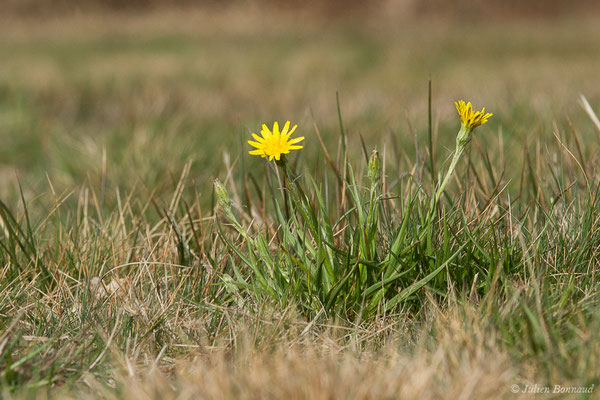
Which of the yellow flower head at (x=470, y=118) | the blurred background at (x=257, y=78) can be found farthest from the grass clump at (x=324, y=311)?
the blurred background at (x=257, y=78)

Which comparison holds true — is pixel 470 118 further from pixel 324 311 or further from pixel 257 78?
pixel 257 78

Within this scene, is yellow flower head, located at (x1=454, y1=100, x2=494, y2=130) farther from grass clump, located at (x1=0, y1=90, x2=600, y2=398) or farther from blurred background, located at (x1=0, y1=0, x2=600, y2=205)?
blurred background, located at (x1=0, y1=0, x2=600, y2=205)

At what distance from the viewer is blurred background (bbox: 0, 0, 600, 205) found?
9.62ft

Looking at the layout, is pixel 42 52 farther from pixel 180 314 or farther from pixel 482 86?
pixel 180 314

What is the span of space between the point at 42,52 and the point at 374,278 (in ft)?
23.3

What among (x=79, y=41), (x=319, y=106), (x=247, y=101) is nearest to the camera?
(x=319, y=106)

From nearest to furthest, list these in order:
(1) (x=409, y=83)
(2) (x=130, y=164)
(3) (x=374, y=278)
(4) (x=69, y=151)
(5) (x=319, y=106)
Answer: (3) (x=374, y=278), (2) (x=130, y=164), (4) (x=69, y=151), (5) (x=319, y=106), (1) (x=409, y=83)

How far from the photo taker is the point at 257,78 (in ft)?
19.3

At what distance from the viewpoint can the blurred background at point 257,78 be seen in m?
2.93

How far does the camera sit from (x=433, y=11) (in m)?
11.1

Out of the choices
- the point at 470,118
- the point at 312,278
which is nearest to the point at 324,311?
the point at 312,278

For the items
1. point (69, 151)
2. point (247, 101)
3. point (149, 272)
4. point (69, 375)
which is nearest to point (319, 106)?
point (247, 101)

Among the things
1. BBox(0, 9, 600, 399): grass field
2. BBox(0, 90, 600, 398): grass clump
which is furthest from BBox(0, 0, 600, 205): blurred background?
BBox(0, 90, 600, 398): grass clump

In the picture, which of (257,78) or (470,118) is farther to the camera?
(257,78)
